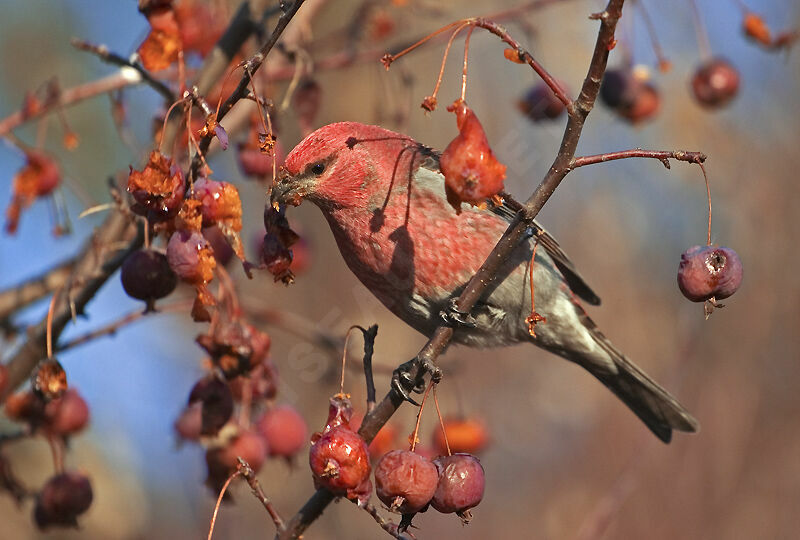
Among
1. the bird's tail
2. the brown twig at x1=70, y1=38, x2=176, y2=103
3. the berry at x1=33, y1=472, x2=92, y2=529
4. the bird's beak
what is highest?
the bird's tail

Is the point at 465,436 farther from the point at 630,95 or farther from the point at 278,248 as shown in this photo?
the point at 630,95

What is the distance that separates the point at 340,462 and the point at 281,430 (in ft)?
2.97

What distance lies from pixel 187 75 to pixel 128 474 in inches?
110

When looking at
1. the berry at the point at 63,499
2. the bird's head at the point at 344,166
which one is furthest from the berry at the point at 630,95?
the berry at the point at 63,499

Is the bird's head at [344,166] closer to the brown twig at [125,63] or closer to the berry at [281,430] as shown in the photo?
the brown twig at [125,63]

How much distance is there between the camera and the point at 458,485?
2119 millimetres

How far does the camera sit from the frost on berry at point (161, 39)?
2.68 metres

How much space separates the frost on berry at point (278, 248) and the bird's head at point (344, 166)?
0.22 m

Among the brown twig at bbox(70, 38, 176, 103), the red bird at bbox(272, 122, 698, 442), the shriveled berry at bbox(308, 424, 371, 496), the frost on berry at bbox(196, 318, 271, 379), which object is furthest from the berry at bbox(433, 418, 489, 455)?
the brown twig at bbox(70, 38, 176, 103)

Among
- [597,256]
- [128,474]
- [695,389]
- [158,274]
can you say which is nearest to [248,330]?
[158,274]

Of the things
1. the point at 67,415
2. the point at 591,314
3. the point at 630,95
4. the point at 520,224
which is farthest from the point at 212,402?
the point at 591,314

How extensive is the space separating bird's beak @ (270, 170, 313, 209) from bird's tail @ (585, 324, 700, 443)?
1463 millimetres

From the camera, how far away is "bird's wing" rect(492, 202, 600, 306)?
3.52 metres

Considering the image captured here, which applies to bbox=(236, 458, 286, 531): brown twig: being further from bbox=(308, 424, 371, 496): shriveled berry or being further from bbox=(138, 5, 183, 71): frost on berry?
bbox=(138, 5, 183, 71): frost on berry
